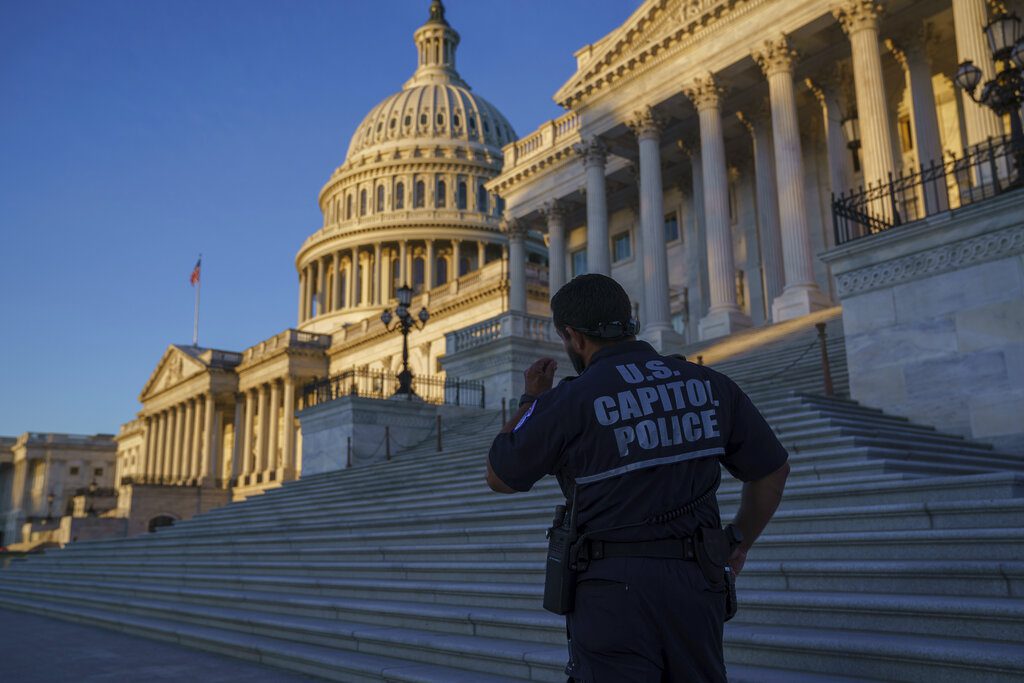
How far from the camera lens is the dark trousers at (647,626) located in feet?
9.30

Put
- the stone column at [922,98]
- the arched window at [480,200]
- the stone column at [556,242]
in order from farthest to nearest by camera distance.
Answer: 1. the arched window at [480,200]
2. the stone column at [556,242]
3. the stone column at [922,98]

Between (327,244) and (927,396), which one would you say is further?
(327,244)

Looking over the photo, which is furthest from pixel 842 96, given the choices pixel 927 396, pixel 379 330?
pixel 379 330

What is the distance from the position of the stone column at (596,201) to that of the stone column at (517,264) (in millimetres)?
6996

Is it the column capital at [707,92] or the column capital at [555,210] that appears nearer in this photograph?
the column capital at [707,92]

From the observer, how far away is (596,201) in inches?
1264

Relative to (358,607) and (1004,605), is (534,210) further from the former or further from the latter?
(1004,605)

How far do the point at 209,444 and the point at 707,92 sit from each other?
59.2m

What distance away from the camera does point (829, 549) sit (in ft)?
23.2

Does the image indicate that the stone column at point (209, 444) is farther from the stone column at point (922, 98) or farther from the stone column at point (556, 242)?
the stone column at point (922, 98)

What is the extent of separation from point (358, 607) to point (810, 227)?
2436cm

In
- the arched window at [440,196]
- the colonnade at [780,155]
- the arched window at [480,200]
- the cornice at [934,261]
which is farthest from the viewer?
the arched window at [480,200]

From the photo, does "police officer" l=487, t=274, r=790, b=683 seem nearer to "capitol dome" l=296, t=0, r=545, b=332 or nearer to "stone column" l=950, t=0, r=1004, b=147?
"stone column" l=950, t=0, r=1004, b=147

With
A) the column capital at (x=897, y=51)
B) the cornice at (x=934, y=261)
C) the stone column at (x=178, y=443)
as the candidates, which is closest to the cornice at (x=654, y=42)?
the column capital at (x=897, y=51)
